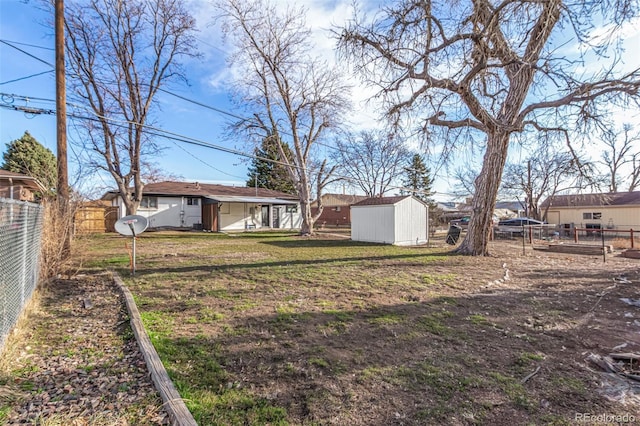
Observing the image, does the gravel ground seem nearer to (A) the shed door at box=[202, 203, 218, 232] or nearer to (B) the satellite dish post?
(B) the satellite dish post

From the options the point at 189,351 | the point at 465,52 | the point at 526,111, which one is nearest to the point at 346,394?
the point at 189,351

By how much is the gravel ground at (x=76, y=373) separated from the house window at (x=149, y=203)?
65.8 feet

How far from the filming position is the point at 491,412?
2.38 metres

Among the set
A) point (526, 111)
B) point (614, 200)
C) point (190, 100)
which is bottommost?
point (614, 200)

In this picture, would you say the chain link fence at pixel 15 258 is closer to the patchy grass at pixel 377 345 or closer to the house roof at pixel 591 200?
the patchy grass at pixel 377 345

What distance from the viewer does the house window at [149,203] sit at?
2276 cm

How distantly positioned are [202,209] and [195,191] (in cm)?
198

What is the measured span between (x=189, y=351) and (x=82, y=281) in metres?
4.97

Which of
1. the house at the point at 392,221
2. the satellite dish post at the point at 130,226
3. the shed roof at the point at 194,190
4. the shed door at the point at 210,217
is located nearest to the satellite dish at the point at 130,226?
the satellite dish post at the point at 130,226

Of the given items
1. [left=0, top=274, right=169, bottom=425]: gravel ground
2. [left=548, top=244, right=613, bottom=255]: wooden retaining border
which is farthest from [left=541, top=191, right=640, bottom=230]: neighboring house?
[left=0, top=274, right=169, bottom=425]: gravel ground

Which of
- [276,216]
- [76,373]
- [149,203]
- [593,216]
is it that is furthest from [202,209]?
[593,216]

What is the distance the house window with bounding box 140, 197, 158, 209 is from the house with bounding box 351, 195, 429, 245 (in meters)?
15.6

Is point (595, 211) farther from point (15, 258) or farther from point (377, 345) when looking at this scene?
point (15, 258)

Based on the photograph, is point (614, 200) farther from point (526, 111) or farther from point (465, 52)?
point (465, 52)
